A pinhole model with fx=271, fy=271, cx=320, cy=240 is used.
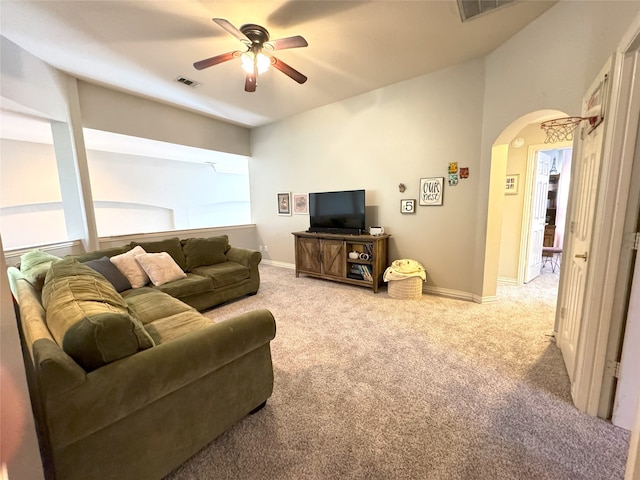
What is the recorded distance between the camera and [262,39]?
2.49 metres

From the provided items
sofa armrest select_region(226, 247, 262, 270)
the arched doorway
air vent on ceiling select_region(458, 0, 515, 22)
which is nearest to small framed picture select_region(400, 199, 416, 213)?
the arched doorway

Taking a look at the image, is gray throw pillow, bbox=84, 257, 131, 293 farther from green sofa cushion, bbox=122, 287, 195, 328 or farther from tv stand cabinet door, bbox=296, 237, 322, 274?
tv stand cabinet door, bbox=296, 237, 322, 274

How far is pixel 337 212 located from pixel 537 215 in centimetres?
306

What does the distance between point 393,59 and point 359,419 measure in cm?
353

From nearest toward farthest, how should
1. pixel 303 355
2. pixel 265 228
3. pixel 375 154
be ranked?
pixel 303 355, pixel 375 154, pixel 265 228

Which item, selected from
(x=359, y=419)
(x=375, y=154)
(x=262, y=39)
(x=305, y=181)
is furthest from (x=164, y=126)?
(x=359, y=419)

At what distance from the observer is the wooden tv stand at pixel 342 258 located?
3.88 metres

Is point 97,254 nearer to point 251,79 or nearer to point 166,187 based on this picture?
point 251,79

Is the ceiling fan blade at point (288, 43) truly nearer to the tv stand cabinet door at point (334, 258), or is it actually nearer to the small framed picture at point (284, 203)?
the tv stand cabinet door at point (334, 258)

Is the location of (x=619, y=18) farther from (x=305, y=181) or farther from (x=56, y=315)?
(x=305, y=181)

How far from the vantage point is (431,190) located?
144 inches

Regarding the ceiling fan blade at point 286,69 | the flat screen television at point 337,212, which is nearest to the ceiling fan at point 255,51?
the ceiling fan blade at point 286,69

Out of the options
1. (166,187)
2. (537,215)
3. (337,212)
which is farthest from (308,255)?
(166,187)

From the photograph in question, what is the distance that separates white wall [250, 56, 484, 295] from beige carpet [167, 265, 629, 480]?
109cm
